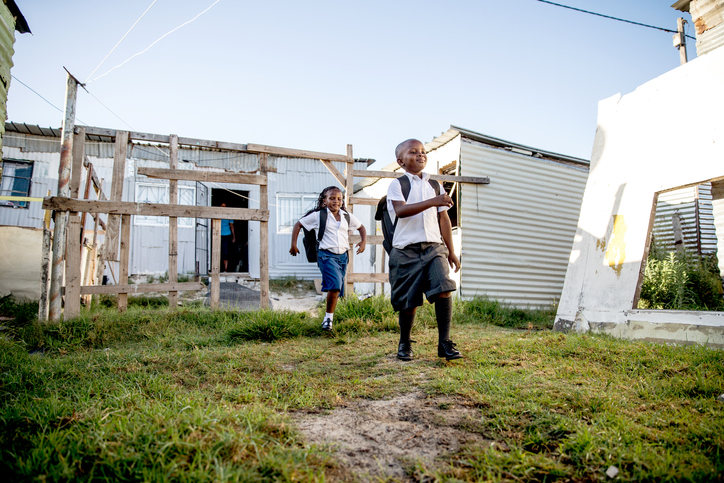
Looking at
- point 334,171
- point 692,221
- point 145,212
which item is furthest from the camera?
point 692,221

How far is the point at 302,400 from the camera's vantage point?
2.41 meters

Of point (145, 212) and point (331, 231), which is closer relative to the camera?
point (331, 231)

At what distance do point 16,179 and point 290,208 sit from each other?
25.2ft

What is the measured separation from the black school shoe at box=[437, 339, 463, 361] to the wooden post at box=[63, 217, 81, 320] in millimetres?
4597

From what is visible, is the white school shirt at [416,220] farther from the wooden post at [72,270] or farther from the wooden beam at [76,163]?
the wooden beam at [76,163]

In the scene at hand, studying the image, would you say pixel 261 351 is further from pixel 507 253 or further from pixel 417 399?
pixel 507 253

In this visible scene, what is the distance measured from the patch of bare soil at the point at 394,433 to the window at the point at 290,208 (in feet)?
38.0

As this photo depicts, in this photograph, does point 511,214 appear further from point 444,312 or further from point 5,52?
point 5,52

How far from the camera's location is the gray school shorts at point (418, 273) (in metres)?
3.43

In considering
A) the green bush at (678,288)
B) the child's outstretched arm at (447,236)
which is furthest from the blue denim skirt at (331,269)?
the green bush at (678,288)

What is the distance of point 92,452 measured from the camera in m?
1.52

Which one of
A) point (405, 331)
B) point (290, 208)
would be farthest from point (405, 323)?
point (290, 208)

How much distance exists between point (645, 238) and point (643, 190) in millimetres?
622

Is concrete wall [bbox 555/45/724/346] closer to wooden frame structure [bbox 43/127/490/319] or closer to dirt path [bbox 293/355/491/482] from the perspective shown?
wooden frame structure [bbox 43/127/490/319]
